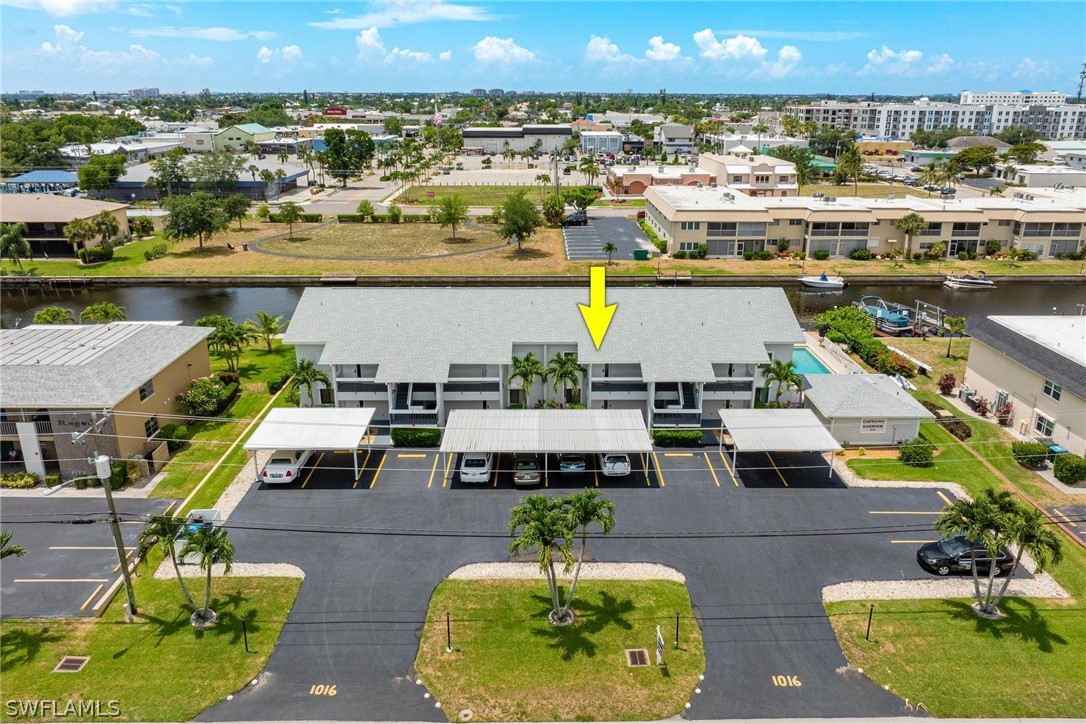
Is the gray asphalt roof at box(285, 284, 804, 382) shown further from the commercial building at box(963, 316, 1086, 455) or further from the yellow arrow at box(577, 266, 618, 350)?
the commercial building at box(963, 316, 1086, 455)

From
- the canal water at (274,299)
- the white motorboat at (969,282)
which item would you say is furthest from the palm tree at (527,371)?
the white motorboat at (969,282)

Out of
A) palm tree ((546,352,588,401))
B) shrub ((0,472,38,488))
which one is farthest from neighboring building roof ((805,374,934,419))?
shrub ((0,472,38,488))

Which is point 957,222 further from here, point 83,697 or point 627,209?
point 83,697

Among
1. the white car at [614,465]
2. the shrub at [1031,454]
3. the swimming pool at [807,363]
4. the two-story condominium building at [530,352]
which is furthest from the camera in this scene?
the swimming pool at [807,363]

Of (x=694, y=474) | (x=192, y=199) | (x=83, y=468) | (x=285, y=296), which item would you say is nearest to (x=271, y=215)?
(x=192, y=199)

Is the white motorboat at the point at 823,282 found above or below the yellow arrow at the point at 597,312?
below

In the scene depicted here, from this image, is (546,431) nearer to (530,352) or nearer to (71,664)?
(530,352)

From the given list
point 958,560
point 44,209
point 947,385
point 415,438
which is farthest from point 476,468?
point 44,209

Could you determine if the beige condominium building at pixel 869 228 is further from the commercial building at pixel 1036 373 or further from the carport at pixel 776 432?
the carport at pixel 776 432
